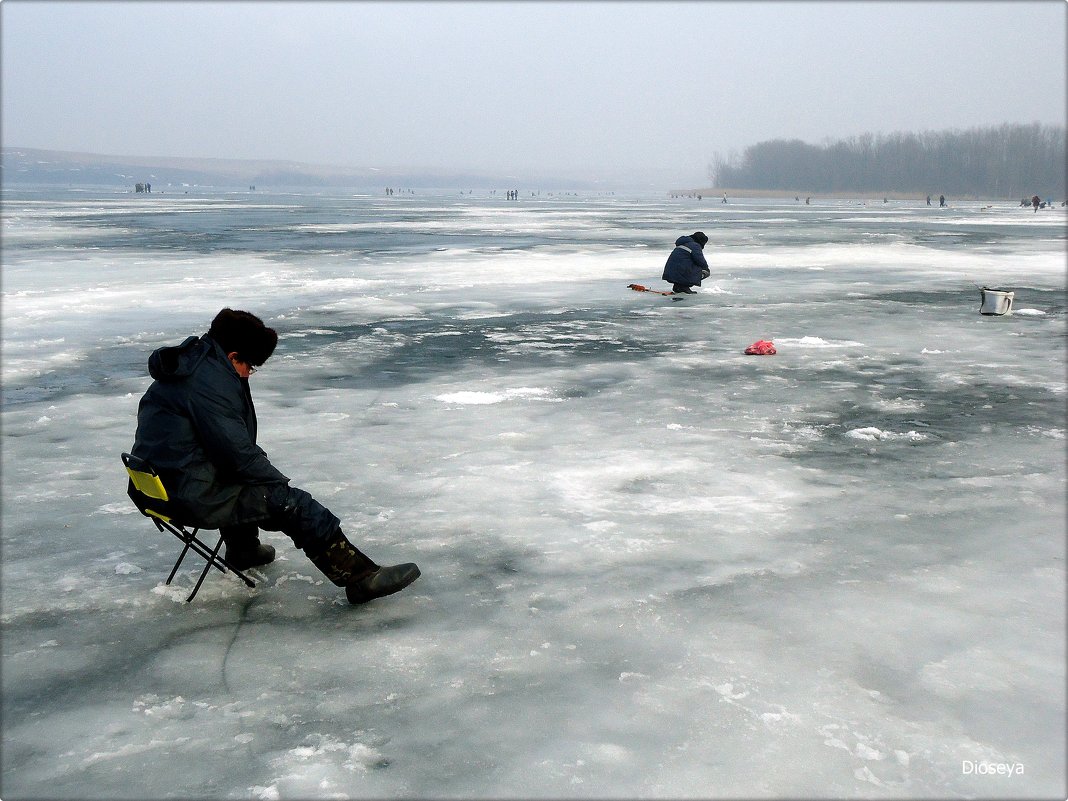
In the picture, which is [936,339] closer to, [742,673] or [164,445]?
[742,673]

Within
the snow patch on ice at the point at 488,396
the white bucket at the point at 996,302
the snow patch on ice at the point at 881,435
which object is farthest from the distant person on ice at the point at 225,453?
the white bucket at the point at 996,302

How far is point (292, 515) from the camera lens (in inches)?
176

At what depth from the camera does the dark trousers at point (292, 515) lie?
4449 millimetres

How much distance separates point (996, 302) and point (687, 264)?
207 inches

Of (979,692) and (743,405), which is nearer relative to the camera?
(979,692)

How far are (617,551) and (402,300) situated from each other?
12.1 m

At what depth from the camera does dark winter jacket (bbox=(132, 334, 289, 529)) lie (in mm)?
4270

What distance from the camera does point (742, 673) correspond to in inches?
156

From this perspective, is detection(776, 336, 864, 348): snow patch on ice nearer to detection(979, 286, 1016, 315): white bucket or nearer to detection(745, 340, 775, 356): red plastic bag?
detection(745, 340, 775, 356): red plastic bag

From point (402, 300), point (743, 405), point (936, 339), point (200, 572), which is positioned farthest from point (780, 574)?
→ point (402, 300)

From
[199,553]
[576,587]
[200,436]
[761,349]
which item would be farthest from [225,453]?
[761,349]

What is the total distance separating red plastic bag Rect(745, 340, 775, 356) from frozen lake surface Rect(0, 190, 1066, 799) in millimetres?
289

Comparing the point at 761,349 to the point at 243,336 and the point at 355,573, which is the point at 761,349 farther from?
the point at 243,336

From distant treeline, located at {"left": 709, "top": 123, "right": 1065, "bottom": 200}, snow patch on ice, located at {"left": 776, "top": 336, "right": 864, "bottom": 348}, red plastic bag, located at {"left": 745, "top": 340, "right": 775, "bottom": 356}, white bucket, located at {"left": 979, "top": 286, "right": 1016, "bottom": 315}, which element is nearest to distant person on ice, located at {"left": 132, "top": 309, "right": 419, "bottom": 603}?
red plastic bag, located at {"left": 745, "top": 340, "right": 775, "bottom": 356}
